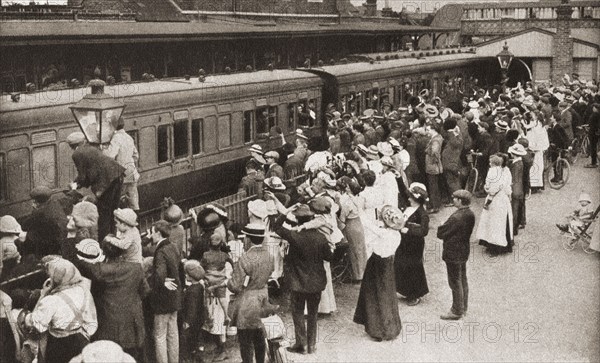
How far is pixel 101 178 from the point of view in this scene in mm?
8039

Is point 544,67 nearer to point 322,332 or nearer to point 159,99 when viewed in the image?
point 159,99

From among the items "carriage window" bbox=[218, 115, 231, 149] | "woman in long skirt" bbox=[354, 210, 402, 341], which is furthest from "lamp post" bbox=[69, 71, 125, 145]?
"carriage window" bbox=[218, 115, 231, 149]

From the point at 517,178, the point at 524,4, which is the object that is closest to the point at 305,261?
the point at 517,178

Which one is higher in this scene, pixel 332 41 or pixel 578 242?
pixel 332 41

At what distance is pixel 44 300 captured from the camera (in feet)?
20.5

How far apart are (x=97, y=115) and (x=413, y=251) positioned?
4995mm

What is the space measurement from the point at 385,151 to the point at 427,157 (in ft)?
9.61

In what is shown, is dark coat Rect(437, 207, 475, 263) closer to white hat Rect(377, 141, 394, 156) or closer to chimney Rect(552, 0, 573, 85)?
white hat Rect(377, 141, 394, 156)

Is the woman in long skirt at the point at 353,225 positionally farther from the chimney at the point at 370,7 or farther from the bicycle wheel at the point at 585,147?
the chimney at the point at 370,7

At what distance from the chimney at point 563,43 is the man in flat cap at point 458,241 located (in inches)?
1166

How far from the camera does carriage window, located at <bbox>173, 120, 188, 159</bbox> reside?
46.4ft

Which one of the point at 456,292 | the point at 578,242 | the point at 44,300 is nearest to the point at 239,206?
the point at 456,292

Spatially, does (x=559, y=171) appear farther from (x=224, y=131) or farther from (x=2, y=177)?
(x=2, y=177)

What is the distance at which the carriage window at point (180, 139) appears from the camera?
14.2 meters
